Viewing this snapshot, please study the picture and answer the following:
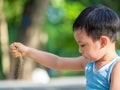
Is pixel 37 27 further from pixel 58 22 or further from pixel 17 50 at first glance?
pixel 58 22

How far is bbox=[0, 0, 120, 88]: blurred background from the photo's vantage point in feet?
34.2

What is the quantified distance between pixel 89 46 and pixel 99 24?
0.47 ft

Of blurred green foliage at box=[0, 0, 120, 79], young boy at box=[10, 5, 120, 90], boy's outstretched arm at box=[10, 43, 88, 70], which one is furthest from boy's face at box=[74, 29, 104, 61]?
Result: blurred green foliage at box=[0, 0, 120, 79]

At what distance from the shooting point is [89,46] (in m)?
2.99

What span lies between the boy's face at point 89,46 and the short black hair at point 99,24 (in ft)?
0.08

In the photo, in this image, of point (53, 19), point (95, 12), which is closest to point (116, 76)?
point (95, 12)

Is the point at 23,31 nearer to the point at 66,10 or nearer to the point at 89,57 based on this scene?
the point at 66,10

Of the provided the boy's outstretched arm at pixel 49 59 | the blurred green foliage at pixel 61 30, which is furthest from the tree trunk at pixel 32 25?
the boy's outstretched arm at pixel 49 59

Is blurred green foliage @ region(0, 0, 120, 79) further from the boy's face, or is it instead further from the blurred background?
the boy's face

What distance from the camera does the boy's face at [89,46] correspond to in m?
2.98

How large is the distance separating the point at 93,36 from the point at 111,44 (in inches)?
5.0

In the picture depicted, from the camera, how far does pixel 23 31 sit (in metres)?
10.5

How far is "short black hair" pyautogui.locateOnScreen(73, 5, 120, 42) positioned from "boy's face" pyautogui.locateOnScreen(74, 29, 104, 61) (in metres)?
0.03

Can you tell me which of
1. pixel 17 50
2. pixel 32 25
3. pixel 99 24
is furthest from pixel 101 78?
pixel 32 25
